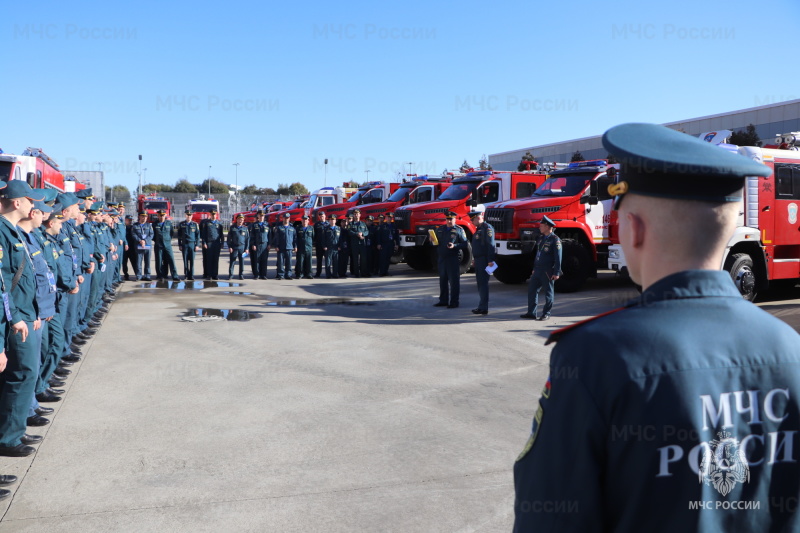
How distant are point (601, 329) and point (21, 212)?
5.24m

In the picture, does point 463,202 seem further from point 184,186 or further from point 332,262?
point 184,186

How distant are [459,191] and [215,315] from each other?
30.5 ft

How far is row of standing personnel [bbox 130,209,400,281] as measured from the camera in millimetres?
18031

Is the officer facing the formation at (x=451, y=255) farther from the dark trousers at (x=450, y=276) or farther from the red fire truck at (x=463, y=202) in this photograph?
the red fire truck at (x=463, y=202)

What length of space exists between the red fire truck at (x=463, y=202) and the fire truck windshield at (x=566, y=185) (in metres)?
2.23

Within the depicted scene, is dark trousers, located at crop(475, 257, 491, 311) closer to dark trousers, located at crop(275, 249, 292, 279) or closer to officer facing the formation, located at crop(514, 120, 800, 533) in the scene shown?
dark trousers, located at crop(275, 249, 292, 279)

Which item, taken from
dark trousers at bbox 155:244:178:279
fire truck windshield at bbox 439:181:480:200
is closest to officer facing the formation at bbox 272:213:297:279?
dark trousers at bbox 155:244:178:279

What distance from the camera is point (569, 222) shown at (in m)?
14.3

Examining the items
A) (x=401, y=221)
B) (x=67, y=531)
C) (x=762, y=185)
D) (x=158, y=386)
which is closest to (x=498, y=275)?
(x=401, y=221)

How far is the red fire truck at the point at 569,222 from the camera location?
47.0ft

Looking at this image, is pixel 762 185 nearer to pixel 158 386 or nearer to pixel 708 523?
pixel 158 386

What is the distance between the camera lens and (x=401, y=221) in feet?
63.8

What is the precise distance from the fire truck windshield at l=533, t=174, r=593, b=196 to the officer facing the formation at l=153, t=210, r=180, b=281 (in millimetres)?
9821

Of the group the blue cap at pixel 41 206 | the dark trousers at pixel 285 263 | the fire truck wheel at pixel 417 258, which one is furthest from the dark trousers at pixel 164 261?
the blue cap at pixel 41 206
